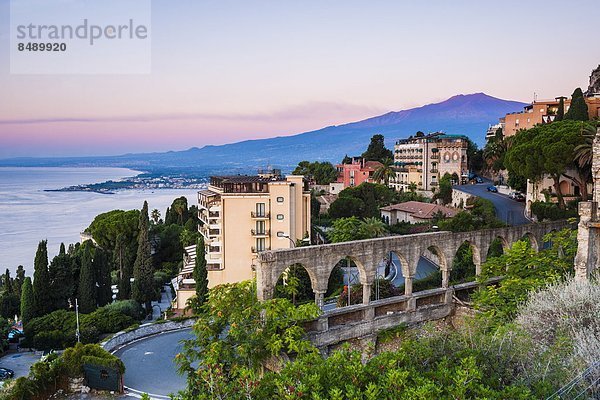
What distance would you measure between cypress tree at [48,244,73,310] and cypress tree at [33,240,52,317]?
1.88 ft

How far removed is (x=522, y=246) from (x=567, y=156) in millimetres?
16818

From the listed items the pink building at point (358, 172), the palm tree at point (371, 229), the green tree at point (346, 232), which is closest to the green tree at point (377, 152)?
the pink building at point (358, 172)

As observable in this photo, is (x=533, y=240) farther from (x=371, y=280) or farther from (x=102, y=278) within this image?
(x=102, y=278)

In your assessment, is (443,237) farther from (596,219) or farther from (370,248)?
(596,219)

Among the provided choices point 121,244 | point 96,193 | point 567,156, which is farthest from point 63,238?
point 96,193

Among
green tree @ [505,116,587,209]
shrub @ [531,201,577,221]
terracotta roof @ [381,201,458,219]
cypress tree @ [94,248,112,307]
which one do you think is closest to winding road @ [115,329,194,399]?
cypress tree @ [94,248,112,307]

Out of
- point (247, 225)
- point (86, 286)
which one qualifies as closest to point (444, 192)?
point (247, 225)

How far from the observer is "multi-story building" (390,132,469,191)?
65.6m

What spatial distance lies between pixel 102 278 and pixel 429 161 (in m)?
46.7

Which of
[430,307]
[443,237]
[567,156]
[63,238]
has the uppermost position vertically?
[567,156]

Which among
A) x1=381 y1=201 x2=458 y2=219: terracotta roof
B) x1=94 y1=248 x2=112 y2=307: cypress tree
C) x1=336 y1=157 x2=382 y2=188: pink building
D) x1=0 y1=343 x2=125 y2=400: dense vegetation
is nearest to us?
x1=0 y1=343 x2=125 y2=400: dense vegetation

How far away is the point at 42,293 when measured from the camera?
31.7 m

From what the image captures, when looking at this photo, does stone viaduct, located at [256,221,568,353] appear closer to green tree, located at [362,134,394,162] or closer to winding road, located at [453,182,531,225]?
winding road, located at [453,182,531,225]

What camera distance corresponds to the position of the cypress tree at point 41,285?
3152 centimetres
